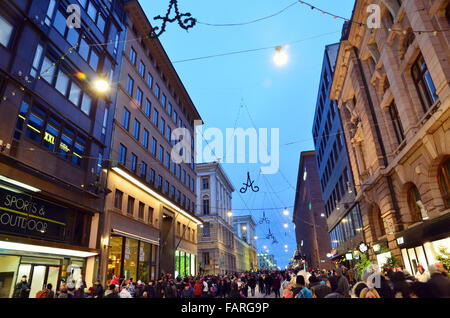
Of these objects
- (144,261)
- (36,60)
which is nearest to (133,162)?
(144,261)

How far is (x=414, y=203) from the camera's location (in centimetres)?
1653

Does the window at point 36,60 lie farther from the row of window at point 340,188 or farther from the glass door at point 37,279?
the row of window at point 340,188

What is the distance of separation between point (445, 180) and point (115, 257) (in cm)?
2173

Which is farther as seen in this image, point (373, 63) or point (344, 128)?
point (344, 128)

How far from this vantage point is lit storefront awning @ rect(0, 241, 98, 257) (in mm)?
13073

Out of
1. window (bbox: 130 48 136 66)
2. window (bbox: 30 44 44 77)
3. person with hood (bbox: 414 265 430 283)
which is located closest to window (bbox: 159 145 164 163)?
window (bbox: 130 48 136 66)

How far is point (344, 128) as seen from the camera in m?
27.9

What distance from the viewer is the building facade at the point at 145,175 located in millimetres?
22812

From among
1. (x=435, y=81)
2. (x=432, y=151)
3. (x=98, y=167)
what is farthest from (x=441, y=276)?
(x=98, y=167)

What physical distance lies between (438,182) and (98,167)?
68.4ft

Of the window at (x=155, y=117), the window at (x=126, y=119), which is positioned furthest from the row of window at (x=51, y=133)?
the window at (x=155, y=117)

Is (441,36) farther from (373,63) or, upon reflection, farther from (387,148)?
(373,63)

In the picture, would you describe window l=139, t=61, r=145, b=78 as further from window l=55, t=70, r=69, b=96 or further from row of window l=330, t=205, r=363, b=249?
row of window l=330, t=205, r=363, b=249
